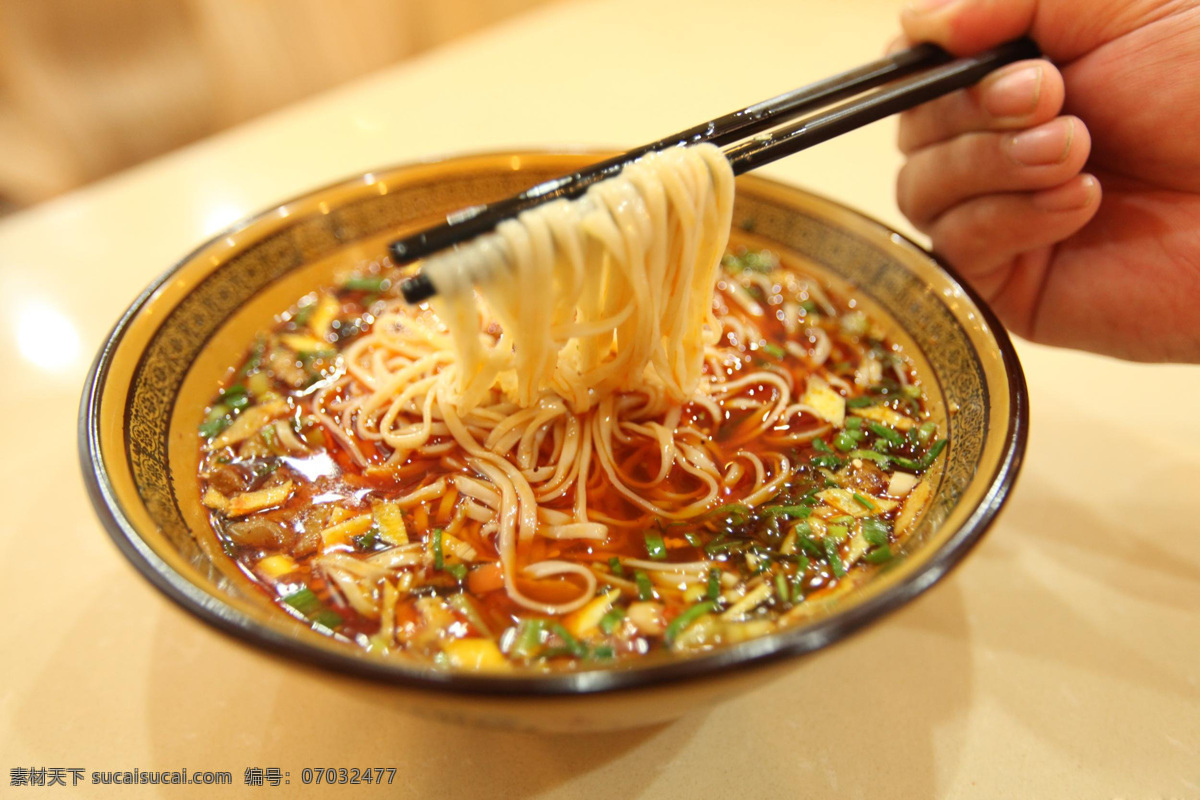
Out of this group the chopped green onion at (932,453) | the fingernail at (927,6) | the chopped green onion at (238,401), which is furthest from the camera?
the fingernail at (927,6)

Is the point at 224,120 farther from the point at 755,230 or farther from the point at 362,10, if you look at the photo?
the point at 755,230

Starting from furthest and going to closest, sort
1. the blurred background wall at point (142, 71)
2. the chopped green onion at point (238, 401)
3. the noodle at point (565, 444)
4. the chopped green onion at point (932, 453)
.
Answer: the blurred background wall at point (142, 71) → the chopped green onion at point (238, 401) → the chopped green onion at point (932, 453) → the noodle at point (565, 444)

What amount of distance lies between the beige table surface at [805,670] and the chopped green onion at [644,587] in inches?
12.1

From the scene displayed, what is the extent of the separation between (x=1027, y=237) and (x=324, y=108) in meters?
3.35

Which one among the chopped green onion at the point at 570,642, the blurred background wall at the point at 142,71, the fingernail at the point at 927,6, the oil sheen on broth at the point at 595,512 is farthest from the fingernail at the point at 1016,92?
the blurred background wall at the point at 142,71

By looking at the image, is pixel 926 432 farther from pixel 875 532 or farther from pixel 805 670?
pixel 805 670

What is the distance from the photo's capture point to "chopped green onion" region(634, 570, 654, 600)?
1.53 m

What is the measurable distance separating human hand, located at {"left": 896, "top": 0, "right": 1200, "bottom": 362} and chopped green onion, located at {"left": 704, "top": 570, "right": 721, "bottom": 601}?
137 centimetres

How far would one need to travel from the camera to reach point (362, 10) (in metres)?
5.86

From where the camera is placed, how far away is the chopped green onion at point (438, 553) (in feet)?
5.19

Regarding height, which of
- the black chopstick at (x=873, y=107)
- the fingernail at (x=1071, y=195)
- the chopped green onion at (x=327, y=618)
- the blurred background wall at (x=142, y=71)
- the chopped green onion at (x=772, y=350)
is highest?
the blurred background wall at (x=142, y=71)

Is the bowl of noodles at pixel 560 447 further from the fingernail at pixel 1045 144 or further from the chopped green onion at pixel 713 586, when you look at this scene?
the fingernail at pixel 1045 144

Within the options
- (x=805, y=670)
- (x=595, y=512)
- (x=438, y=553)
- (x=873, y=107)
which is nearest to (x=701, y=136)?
(x=873, y=107)

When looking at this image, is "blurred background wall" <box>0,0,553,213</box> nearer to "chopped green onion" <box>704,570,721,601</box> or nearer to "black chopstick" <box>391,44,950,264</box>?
"black chopstick" <box>391,44,950,264</box>
